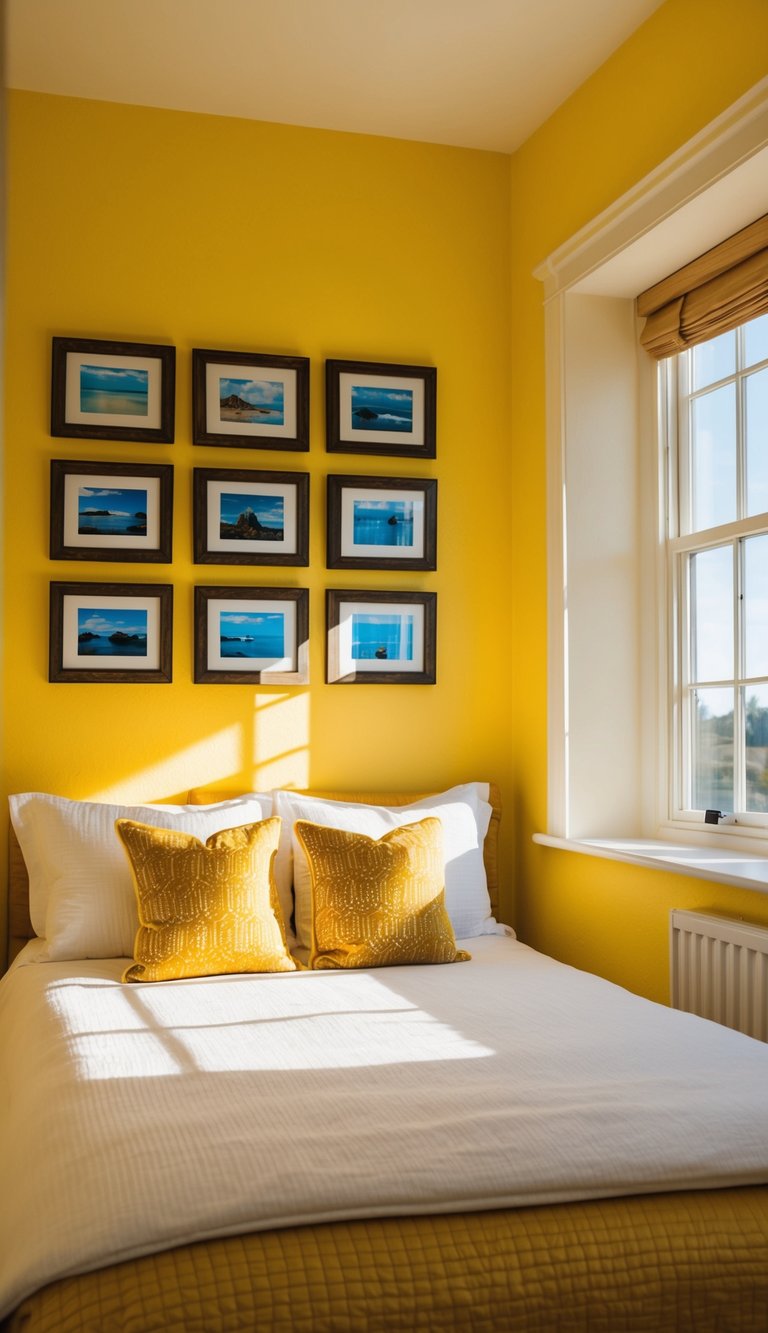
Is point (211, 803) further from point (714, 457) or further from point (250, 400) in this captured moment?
point (714, 457)

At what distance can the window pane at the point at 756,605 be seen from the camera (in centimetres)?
299

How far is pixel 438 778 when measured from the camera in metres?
3.78

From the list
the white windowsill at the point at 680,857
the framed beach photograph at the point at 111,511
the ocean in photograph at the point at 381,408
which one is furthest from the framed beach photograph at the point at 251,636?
the white windowsill at the point at 680,857

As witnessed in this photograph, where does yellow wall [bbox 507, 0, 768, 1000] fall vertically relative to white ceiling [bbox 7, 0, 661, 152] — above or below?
below

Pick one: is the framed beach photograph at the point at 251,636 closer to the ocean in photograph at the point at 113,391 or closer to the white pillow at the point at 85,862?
the white pillow at the point at 85,862

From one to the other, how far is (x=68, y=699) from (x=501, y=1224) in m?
2.23

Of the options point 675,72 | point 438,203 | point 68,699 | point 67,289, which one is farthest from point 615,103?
point 68,699

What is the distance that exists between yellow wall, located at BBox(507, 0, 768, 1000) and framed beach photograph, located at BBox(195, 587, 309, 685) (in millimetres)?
732

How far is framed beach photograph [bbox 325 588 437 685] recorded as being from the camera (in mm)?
3639

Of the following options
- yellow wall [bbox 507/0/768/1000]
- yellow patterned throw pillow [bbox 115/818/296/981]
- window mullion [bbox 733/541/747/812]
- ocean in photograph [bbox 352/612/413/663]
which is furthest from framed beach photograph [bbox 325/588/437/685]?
window mullion [bbox 733/541/747/812]

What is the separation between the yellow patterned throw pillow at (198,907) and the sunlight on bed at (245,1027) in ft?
0.22

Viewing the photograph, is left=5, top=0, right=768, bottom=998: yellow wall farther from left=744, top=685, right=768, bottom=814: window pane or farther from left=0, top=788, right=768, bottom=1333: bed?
left=0, top=788, right=768, bottom=1333: bed

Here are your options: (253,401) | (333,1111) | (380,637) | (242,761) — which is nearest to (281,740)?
(242,761)

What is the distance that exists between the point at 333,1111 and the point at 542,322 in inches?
103
